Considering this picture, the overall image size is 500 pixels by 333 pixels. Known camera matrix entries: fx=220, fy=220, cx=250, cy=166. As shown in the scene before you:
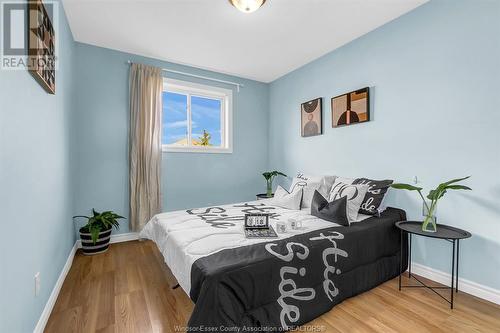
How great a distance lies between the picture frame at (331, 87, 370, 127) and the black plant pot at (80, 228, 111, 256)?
133 inches

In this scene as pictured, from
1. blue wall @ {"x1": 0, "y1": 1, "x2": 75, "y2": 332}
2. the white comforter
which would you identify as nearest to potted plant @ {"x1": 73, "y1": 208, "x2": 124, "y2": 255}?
blue wall @ {"x1": 0, "y1": 1, "x2": 75, "y2": 332}

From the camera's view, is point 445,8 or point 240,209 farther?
point 240,209

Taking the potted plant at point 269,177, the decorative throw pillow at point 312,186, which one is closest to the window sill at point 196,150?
the potted plant at point 269,177

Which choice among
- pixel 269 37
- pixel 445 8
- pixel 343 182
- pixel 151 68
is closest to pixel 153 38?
pixel 151 68

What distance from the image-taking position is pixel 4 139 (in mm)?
1032

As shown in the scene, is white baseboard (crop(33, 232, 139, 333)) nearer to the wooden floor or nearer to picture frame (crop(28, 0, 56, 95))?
the wooden floor

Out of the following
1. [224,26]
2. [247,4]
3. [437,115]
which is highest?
[224,26]

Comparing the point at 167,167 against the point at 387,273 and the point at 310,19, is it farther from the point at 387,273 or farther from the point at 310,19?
the point at 387,273

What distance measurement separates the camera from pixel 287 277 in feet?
4.84

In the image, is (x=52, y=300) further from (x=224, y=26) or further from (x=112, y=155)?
(x=224, y=26)

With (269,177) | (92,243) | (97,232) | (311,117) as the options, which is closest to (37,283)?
(97,232)

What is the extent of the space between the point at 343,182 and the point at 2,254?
279 cm

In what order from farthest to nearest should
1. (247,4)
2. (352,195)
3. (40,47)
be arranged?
(352,195), (247,4), (40,47)

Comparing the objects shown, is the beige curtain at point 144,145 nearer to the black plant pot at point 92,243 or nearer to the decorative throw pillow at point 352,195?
the black plant pot at point 92,243
